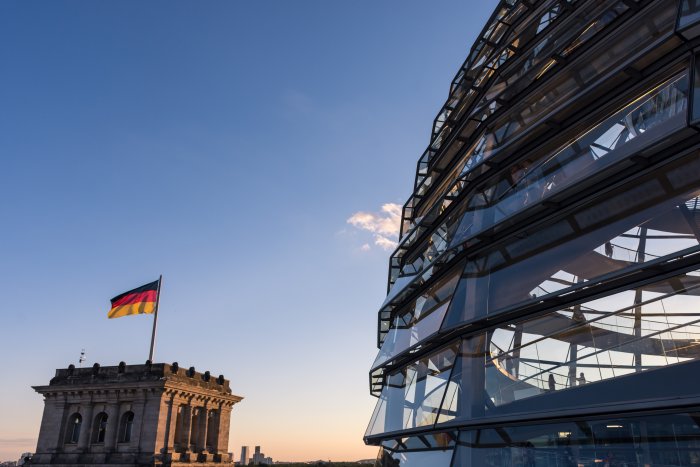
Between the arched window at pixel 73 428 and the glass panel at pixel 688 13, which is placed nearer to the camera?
the glass panel at pixel 688 13

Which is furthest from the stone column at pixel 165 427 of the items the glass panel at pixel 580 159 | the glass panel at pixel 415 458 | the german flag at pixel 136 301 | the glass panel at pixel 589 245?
the glass panel at pixel 589 245

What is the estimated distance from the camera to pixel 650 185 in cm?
805

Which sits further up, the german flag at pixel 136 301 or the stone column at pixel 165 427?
the german flag at pixel 136 301

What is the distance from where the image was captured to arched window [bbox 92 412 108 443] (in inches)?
2258

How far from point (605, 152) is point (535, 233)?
1.77m

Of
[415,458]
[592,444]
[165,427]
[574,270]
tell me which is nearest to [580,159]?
[574,270]

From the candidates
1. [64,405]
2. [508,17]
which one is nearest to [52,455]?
[64,405]

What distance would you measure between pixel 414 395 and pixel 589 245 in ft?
18.0

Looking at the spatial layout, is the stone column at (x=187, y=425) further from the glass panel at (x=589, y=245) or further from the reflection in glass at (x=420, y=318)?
the glass panel at (x=589, y=245)

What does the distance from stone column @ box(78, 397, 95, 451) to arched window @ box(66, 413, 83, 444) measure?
978 millimetres

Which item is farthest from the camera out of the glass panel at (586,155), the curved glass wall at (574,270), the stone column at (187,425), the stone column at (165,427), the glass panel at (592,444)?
the stone column at (187,425)

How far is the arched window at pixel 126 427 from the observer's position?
5588 cm

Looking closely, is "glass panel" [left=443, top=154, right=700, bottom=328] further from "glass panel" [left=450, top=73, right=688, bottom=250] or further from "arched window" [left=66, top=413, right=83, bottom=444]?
"arched window" [left=66, top=413, right=83, bottom=444]

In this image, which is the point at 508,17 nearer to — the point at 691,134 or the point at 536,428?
the point at 691,134
